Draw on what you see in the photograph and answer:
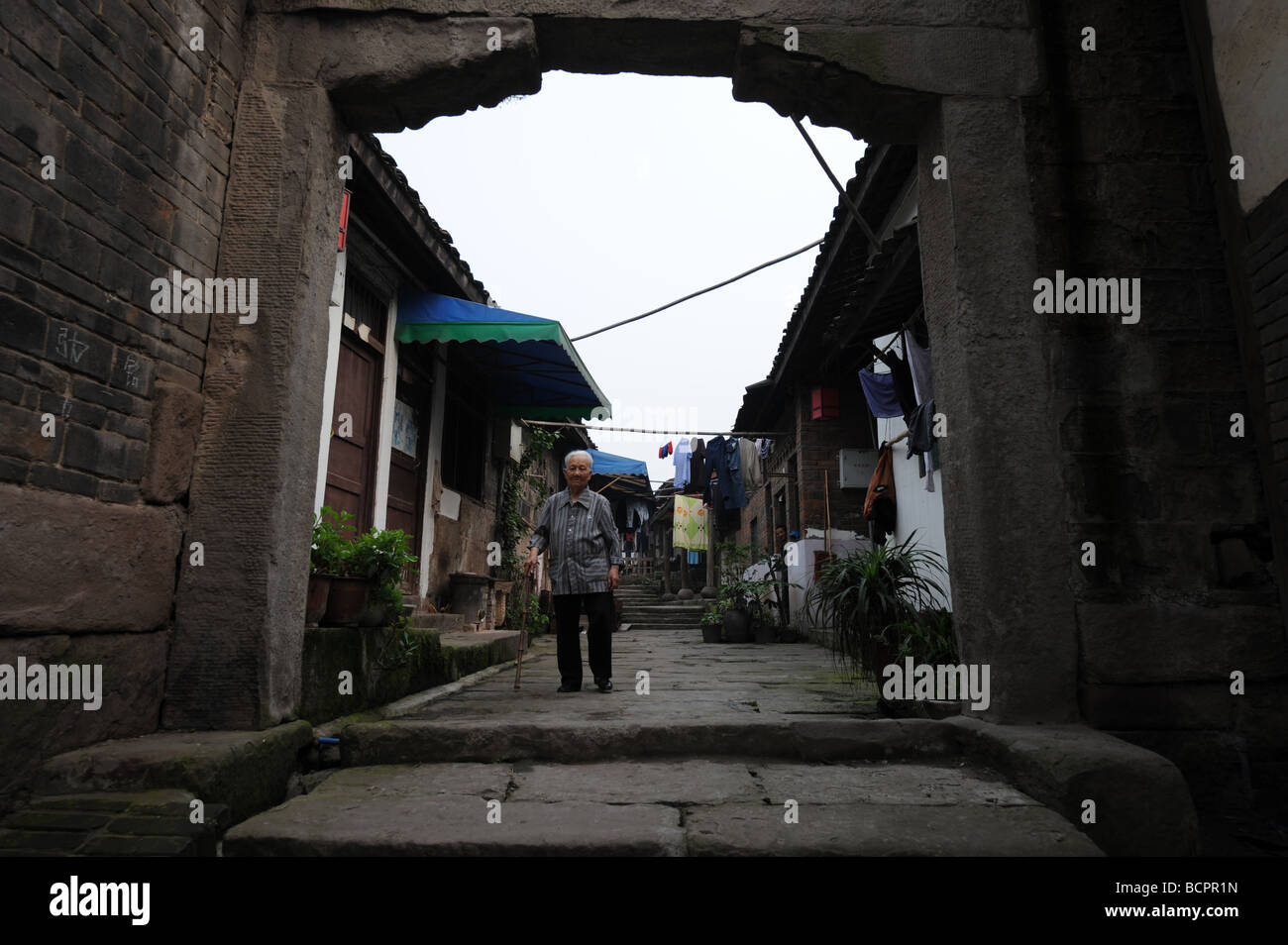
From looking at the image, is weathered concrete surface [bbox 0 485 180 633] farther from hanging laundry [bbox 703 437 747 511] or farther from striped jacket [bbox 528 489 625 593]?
hanging laundry [bbox 703 437 747 511]

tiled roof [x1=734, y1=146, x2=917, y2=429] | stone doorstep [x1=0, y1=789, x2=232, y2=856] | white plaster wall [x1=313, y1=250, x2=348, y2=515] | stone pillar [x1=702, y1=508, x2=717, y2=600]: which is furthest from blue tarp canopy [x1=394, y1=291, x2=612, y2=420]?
stone pillar [x1=702, y1=508, x2=717, y2=600]

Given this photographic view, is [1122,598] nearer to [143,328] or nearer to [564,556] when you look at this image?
[564,556]

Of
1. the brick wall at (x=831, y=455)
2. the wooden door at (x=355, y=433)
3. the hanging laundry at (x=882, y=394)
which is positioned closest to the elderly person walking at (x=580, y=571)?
the wooden door at (x=355, y=433)

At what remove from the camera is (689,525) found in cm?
1697

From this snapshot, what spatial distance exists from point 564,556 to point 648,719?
1818 mm

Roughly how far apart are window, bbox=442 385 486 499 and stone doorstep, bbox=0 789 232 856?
5.65 metres

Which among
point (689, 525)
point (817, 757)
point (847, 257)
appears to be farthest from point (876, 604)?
point (689, 525)

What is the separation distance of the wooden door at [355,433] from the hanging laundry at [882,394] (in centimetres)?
472

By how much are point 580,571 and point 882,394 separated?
4101mm

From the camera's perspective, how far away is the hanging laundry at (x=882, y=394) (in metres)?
7.14
